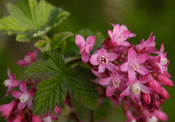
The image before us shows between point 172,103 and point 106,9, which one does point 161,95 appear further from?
point 106,9

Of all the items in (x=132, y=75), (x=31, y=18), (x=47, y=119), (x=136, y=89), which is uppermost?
(x=31, y=18)

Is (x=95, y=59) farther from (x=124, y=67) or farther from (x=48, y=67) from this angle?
(x=48, y=67)

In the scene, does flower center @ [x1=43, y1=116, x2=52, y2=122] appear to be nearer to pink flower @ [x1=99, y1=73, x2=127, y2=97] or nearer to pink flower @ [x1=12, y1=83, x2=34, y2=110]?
pink flower @ [x1=12, y1=83, x2=34, y2=110]

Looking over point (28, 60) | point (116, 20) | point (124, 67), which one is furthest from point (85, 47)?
point (116, 20)

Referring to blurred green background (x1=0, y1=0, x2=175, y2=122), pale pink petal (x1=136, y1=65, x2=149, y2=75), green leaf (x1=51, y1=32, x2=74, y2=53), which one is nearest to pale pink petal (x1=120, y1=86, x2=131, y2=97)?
pale pink petal (x1=136, y1=65, x2=149, y2=75)

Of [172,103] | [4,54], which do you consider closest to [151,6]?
[172,103]

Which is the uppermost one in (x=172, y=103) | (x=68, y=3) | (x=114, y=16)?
(x=68, y=3)
